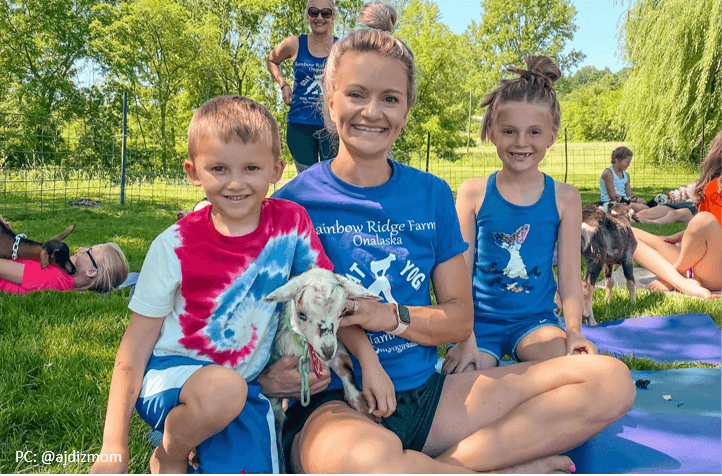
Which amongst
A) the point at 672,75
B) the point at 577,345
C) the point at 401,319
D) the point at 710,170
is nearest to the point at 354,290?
the point at 401,319

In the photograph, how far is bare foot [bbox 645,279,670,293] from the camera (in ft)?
20.0

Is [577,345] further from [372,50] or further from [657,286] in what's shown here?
[657,286]

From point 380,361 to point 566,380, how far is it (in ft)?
2.50

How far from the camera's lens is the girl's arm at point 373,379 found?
2.03 m

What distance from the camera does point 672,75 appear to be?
17.0 metres

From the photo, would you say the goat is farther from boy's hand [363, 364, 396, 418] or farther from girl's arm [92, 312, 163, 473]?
girl's arm [92, 312, 163, 473]

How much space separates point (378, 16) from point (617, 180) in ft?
28.8

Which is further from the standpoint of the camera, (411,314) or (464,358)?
(464,358)

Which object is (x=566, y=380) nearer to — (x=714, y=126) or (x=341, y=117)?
(x=341, y=117)

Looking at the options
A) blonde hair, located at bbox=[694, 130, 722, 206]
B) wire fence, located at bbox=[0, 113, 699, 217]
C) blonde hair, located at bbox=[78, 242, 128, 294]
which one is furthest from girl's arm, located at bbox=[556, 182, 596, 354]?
wire fence, located at bbox=[0, 113, 699, 217]

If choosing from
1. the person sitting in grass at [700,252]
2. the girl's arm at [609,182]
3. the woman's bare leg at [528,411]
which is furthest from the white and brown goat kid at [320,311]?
the girl's arm at [609,182]

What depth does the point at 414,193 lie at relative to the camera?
240cm

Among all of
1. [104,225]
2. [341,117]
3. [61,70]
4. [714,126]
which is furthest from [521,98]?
[61,70]

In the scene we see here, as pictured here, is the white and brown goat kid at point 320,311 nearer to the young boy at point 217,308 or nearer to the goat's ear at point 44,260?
the young boy at point 217,308
